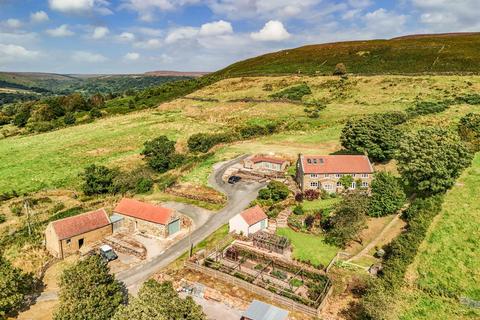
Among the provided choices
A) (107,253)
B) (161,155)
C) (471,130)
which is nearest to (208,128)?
(161,155)

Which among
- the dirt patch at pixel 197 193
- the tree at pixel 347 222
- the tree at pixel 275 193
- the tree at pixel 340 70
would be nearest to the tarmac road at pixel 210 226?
the dirt patch at pixel 197 193

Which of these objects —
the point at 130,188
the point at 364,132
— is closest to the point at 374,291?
the point at 364,132

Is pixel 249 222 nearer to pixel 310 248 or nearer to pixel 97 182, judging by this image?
pixel 310 248

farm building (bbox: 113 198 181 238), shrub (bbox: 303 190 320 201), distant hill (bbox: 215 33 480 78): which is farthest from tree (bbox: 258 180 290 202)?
distant hill (bbox: 215 33 480 78)

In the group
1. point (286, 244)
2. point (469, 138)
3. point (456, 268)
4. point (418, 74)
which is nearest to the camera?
point (456, 268)

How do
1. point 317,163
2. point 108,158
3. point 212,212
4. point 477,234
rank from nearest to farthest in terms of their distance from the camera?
point 477,234 → point 212,212 → point 317,163 → point 108,158

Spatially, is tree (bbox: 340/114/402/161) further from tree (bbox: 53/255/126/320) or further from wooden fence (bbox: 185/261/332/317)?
tree (bbox: 53/255/126/320)

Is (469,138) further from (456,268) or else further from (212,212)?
(212,212)
